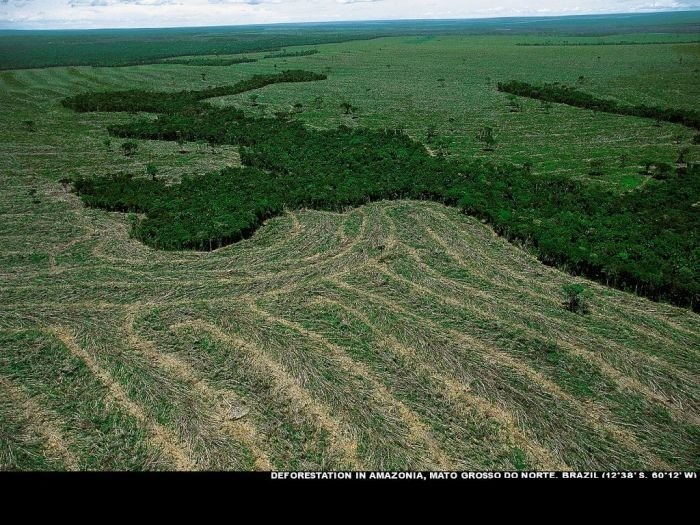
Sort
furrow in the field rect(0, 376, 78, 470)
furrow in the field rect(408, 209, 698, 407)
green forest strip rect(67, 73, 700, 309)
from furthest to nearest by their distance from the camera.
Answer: green forest strip rect(67, 73, 700, 309)
furrow in the field rect(408, 209, 698, 407)
furrow in the field rect(0, 376, 78, 470)

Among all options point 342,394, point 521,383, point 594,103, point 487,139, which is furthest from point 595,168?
point 342,394

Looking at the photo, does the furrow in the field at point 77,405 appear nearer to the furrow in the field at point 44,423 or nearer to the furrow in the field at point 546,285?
the furrow in the field at point 44,423

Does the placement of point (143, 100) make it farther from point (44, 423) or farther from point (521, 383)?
point (521, 383)

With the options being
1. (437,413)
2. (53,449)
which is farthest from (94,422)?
(437,413)

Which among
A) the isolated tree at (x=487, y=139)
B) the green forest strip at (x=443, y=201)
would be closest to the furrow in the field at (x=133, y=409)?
the green forest strip at (x=443, y=201)

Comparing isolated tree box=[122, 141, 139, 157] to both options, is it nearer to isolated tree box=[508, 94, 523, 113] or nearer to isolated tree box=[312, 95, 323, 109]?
isolated tree box=[312, 95, 323, 109]

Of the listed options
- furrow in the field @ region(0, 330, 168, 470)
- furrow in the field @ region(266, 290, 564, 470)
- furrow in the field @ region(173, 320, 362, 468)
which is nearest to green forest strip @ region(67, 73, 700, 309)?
furrow in the field @ region(173, 320, 362, 468)
